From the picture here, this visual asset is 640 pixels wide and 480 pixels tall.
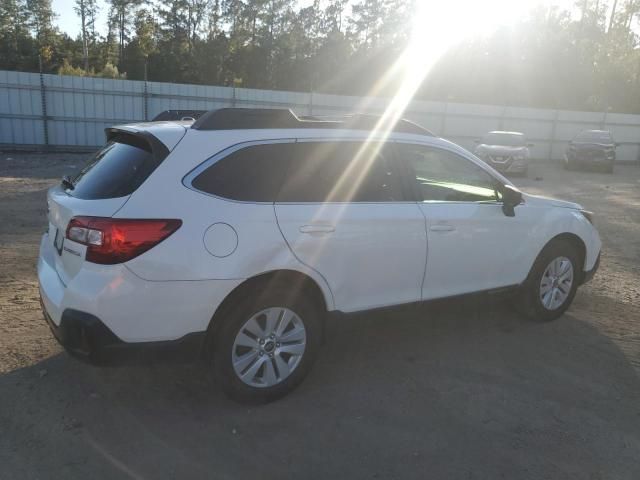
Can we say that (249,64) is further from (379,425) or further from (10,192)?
(379,425)

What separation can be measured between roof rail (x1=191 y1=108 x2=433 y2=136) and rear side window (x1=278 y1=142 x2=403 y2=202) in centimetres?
15

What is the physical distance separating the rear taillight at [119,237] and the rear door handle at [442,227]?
1.88 metres

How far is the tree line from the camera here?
130 ft

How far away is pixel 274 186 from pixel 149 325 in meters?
1.09

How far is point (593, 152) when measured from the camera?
2244cm

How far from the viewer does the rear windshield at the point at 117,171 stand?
3.13 m

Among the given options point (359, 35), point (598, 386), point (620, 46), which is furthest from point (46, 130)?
point (620, 46)

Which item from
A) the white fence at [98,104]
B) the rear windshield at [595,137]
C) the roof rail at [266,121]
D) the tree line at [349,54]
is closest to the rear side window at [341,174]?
the roof rail at [266,121]

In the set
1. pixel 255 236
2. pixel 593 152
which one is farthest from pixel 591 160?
pixel 255 236

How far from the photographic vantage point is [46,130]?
18.5 meters

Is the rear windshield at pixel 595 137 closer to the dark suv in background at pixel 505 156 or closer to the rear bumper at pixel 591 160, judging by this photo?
the rear bumper at pixel 591 160

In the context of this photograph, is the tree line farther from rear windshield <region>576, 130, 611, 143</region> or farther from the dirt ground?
the dirt ground

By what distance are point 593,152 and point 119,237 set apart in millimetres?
23194

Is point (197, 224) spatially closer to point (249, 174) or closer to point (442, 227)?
point (249, 174)
